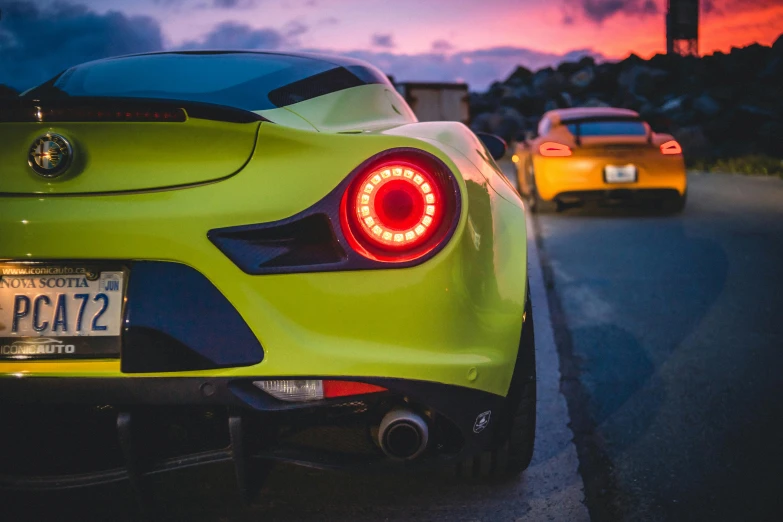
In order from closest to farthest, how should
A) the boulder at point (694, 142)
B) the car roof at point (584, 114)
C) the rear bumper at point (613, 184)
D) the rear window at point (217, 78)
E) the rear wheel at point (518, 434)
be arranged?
the rear wheel at point (518, 434), the rear window at point (217, 78), the rear bumper at point (613, 184), the car roof at point (584, 114), the boulder at point (694, 142)

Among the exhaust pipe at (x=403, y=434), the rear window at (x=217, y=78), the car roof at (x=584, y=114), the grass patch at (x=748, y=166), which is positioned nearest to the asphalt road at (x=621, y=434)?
the exhaust pipe at (x=403, y=434)

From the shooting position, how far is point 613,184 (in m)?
10.2

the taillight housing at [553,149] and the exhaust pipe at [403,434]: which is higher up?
the taillight housing at [553,149]

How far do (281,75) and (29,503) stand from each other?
171 centimetres

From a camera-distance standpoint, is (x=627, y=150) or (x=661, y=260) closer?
(x=661, y=260)

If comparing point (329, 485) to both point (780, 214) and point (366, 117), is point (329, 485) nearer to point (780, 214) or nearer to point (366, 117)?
point (366, 117)

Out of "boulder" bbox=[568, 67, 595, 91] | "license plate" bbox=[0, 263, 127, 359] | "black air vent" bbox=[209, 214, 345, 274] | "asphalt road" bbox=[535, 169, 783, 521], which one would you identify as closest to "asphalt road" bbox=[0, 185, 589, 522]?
"asphalt road" bbox=[535, 169, 783, 521]

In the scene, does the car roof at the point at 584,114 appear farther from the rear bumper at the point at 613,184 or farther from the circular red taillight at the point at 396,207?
the circular red taillight at the point at 396,207

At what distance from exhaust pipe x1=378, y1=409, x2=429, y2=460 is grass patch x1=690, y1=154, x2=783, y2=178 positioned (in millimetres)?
14954

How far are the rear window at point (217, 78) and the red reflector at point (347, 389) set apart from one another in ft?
3.09

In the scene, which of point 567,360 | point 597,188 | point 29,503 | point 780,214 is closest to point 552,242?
point 597,188

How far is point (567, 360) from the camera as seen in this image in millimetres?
4246

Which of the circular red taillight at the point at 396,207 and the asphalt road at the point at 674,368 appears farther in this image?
the asphalt road at the point at 674,368

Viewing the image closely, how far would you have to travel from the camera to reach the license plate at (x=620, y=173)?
10.2 meters
